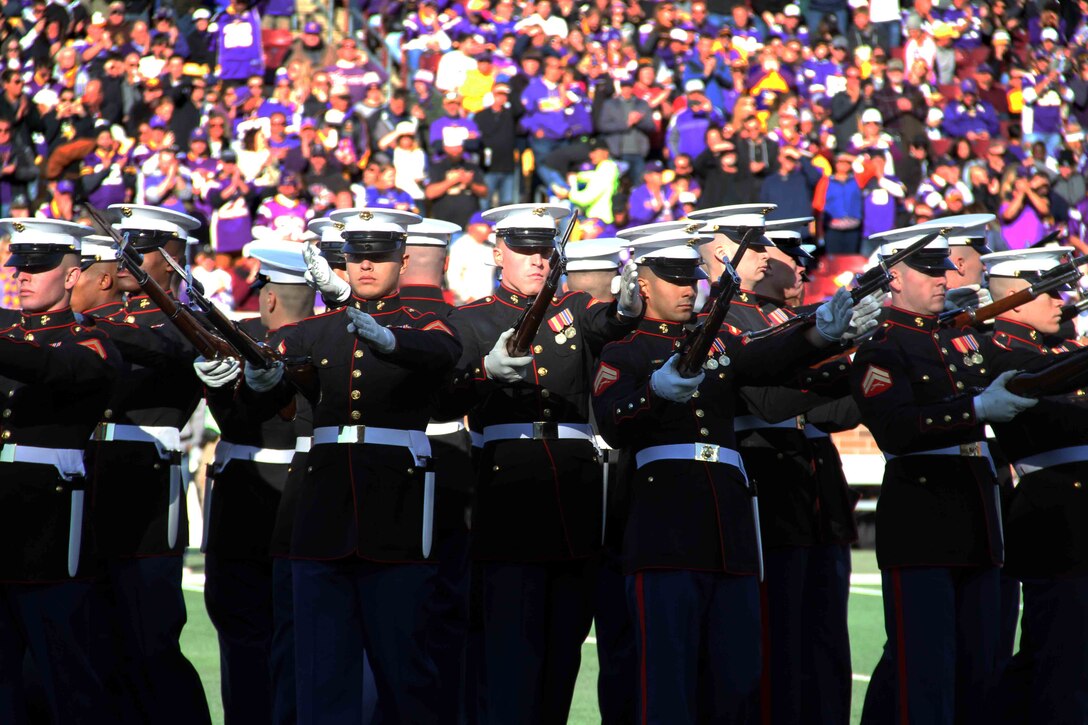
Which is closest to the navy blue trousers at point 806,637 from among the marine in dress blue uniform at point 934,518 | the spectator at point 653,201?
the marine in dress blue uniform at point 934,518

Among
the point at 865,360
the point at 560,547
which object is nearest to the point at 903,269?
the point at 865,360

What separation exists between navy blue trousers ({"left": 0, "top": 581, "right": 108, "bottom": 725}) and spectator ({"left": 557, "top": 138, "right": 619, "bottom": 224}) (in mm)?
10741

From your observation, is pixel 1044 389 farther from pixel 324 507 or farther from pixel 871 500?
pixel 871 500

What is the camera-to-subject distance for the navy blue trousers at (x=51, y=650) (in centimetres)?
587

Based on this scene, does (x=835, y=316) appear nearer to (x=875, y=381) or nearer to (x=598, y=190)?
(x=875, y=381)

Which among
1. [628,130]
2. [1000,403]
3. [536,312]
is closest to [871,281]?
[1000,403]

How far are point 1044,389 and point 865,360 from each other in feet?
2.44

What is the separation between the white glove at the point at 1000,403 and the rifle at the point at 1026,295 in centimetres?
61

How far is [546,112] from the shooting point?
668 inches

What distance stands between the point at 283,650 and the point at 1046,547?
292 centimetres

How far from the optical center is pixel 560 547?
6.43 meters

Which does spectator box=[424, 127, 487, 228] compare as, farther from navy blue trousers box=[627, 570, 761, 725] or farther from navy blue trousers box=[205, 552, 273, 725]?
navy blue trousers box=[627, 570, 761, 725]

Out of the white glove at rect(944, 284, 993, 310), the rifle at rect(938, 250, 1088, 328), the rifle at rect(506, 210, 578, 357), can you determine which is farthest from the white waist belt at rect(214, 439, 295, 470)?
the white glove at rect(944, 284, 993, 310)

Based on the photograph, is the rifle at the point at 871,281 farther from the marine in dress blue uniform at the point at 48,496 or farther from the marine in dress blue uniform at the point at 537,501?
the marine in dress blue uniform at the point at 48,496
